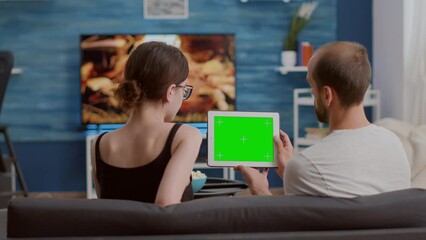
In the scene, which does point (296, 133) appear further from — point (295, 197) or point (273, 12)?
point (295, 197)

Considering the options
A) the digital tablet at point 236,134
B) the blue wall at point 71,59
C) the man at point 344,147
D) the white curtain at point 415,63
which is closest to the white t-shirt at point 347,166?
the man at point 344,147

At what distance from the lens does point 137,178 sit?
2061 mm

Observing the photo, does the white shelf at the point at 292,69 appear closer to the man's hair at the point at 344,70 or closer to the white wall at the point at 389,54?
the white wall at the point at 389,54

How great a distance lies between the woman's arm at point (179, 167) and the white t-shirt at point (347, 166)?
257mm

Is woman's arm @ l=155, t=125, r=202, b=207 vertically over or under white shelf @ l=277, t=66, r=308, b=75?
over

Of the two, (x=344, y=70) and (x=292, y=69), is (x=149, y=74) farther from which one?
(x=292, y=69)

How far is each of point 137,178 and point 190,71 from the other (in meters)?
4.53

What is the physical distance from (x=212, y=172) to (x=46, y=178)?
57.4 inches

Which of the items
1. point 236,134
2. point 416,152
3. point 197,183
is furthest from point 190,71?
point 236,134

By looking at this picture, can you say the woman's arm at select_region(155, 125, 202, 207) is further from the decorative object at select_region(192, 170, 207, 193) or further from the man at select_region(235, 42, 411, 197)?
the decorative object at select_region(192, 170, 207, 193)

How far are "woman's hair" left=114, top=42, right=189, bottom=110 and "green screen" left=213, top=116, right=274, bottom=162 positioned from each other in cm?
46

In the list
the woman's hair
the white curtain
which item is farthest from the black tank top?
the white curtain

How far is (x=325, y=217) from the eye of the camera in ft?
5.45

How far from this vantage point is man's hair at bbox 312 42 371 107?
1914 millimetres
